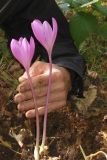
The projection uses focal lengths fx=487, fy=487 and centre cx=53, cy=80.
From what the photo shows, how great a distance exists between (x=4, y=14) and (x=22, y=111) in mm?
346

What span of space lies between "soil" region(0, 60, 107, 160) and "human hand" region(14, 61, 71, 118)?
0.12 feet

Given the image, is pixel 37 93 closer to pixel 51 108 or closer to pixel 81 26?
pixel 51 108

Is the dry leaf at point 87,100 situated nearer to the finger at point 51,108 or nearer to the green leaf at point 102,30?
the finger at point 51,108

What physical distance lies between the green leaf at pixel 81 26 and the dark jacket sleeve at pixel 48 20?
0.11ft

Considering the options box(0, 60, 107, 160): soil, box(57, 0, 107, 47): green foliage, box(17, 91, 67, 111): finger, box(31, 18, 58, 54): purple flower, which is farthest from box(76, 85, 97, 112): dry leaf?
box(31, 18, 58, 54): purple flower

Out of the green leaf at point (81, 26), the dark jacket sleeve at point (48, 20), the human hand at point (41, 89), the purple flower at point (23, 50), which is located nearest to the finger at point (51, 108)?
the human hand at point (41, 89)

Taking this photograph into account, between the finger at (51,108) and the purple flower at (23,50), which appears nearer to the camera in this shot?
the purple flower at (23,50)

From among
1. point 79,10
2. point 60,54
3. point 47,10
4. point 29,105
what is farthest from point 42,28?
point 79,10

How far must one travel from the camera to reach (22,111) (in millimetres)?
1084

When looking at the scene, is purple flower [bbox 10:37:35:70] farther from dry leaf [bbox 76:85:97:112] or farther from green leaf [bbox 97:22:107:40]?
green leaf [bbox 97:22:107:40]

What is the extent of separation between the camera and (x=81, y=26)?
4.54 ft

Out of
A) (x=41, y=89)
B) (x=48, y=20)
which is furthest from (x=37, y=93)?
(x=48, y=20)

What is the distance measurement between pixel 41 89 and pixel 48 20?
1.17 ft

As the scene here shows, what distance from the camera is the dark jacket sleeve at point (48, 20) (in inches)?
45.9
